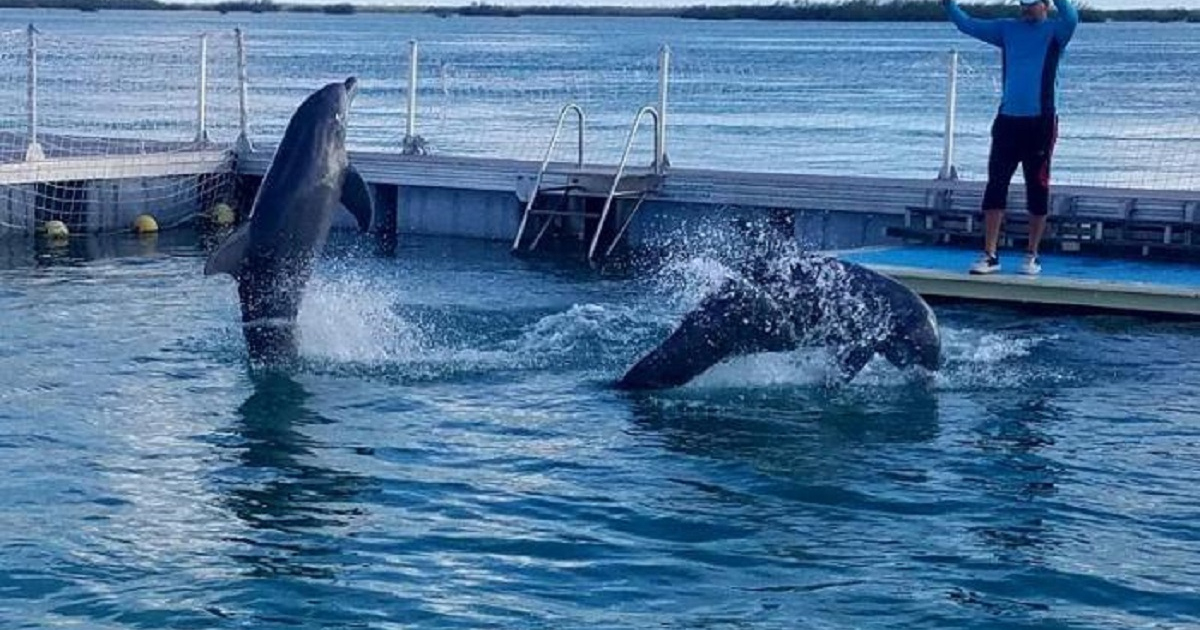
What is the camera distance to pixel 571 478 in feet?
36.1

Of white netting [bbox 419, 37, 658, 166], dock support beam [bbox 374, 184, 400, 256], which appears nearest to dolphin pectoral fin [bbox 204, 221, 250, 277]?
dock support beam [bbox 374, 184, 400, 256]

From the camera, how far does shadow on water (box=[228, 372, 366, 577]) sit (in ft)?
31.1

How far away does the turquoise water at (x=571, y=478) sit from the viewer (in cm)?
895

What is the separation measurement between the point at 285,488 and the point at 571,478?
1.47 m

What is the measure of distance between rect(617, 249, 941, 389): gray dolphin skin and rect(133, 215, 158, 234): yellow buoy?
1112 centimetres

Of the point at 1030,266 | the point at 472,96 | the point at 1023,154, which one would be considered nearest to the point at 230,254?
the point at 1023,154

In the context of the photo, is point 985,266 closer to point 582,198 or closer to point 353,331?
point 353,331

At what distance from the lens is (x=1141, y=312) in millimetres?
16125

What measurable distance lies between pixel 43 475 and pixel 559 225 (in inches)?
447

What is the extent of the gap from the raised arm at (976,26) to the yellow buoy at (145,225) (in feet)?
33.2

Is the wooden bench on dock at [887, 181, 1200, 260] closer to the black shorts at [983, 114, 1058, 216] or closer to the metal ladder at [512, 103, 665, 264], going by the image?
the black shorts at [983, 114, 1058, 216]

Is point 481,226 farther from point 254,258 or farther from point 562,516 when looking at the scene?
point 562,516

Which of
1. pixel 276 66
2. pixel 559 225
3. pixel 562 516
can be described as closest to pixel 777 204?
pixel 559 225

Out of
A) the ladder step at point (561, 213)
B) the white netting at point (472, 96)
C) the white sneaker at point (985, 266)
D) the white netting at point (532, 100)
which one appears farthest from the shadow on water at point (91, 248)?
the white sneaker at point (985, 266)
